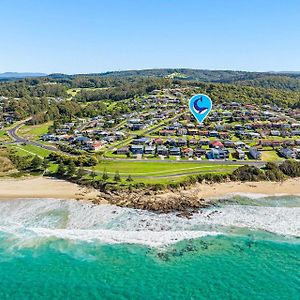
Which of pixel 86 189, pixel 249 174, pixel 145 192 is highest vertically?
pixel 249 174

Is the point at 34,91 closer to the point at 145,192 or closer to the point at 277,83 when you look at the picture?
the point at 277,83

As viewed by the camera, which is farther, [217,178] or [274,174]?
[274,174]

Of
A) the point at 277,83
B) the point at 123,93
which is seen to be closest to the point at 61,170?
the point at 123,93

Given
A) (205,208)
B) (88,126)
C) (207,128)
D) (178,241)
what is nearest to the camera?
(178,241)

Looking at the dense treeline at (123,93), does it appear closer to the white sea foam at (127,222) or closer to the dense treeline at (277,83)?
the dense treeline at (277,83)

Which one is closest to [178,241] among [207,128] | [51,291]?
[51,291]

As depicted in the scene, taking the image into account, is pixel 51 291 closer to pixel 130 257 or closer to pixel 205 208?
pixel 130 257
